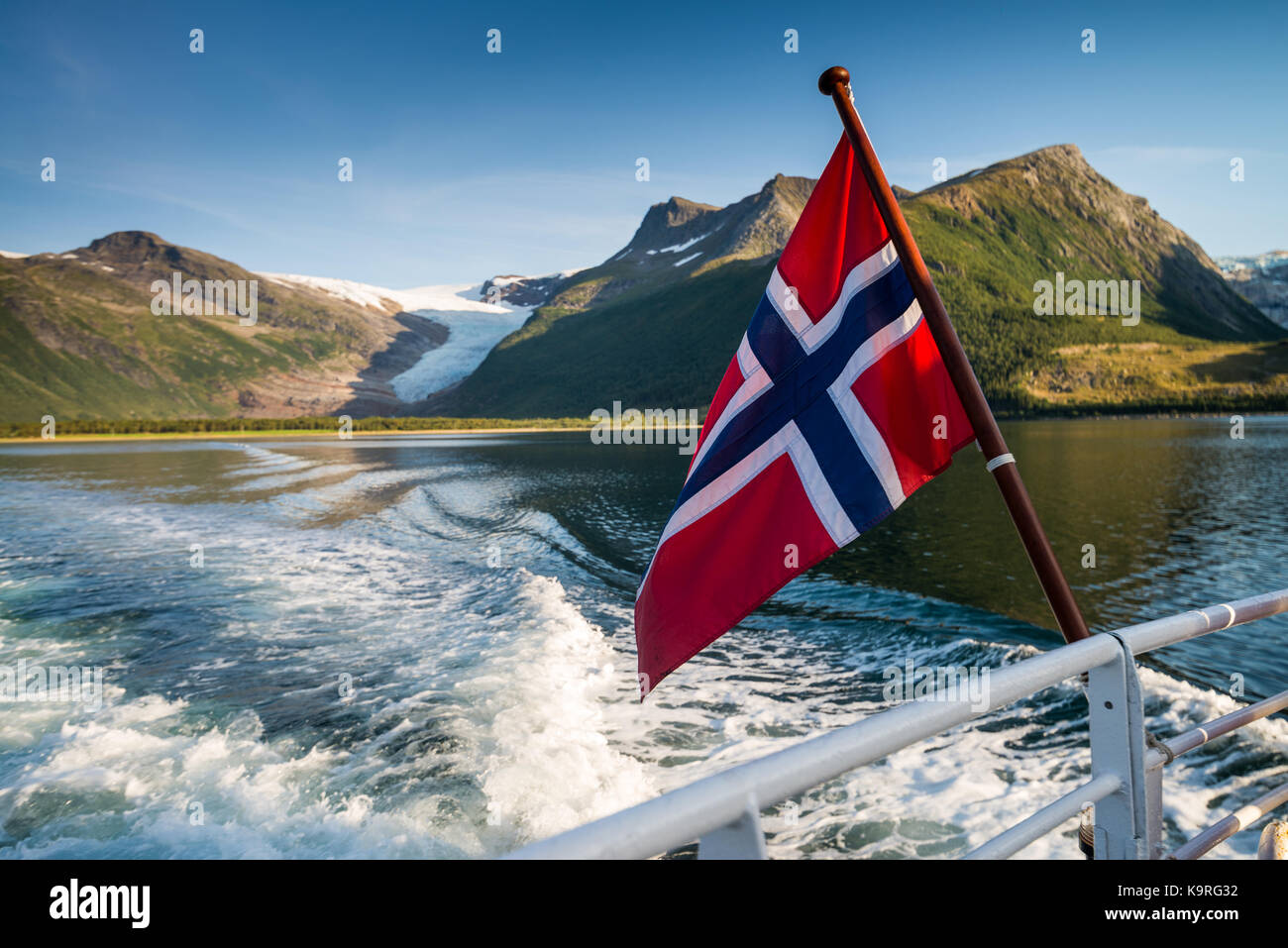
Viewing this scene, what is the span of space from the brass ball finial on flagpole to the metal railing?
2.68m

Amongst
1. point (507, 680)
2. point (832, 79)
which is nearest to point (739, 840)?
point (832, 79)

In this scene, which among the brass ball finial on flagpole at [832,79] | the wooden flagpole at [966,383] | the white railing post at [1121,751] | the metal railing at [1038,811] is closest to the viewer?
the metal railing at [1038,811]

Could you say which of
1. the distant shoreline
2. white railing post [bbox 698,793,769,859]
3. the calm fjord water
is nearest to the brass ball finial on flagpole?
white railing post [bbox 698,793,769,859]

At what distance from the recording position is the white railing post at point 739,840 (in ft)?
4.21

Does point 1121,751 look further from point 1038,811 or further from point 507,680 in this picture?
point 507,680

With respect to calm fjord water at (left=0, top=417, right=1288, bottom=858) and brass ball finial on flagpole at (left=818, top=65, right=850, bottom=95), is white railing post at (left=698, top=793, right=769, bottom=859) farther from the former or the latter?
calm fjord water at (left=0, top=417, right=1288, bottom=858)

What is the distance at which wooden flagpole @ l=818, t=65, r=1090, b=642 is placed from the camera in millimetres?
2766

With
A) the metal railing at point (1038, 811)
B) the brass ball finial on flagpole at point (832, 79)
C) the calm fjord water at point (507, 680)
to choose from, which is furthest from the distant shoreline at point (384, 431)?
the metal railing at point (1038, 811)

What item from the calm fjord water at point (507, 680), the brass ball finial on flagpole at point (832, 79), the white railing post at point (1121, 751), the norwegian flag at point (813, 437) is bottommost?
the calm fjord water at point (507, 680)

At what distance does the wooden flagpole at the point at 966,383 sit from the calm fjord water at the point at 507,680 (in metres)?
Answer: 3.81

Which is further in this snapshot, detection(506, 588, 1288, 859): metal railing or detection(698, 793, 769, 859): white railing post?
detection(698, 793, 769, 859): white railing post

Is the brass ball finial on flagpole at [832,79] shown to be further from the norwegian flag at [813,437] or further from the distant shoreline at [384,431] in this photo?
the distant shoreline at [384,431]
